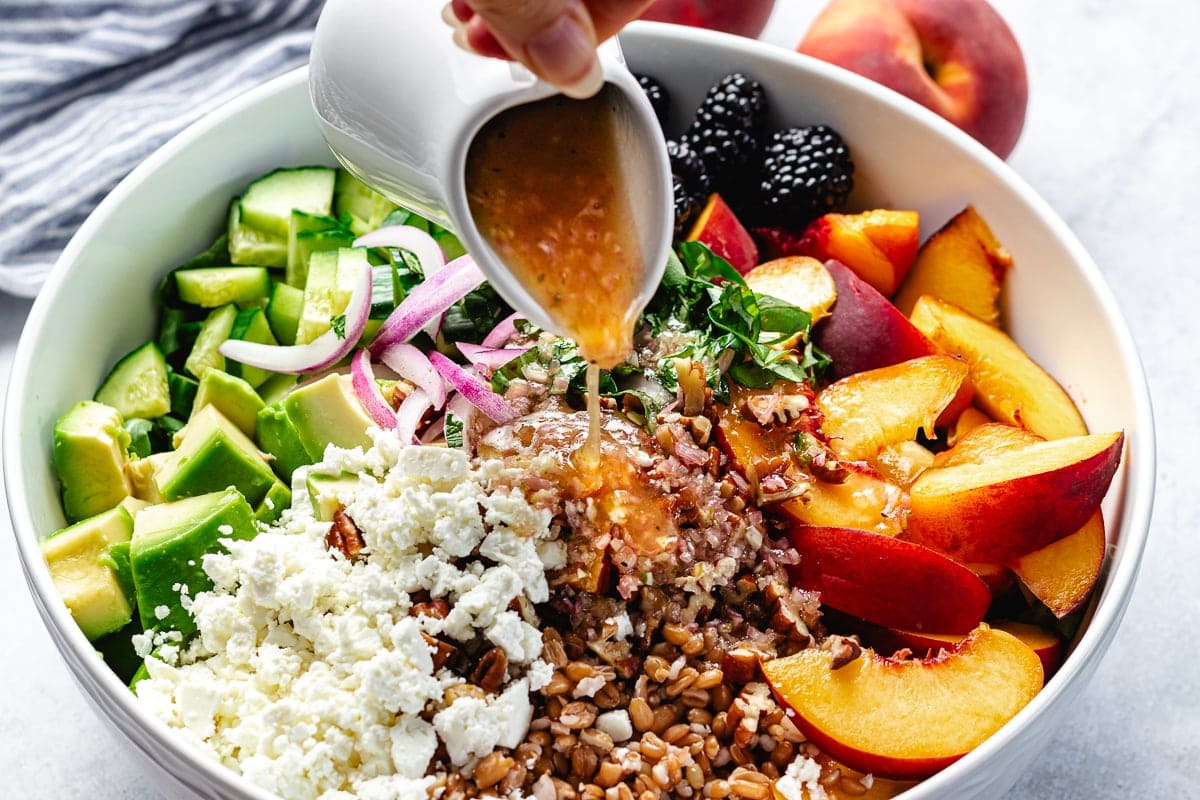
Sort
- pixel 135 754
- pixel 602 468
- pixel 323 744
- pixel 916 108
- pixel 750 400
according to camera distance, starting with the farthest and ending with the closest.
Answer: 1. pixel 916 108
2. pixel 750 400
3. pixel 602 468
4. pixel 135 754
5. pixel 323 744

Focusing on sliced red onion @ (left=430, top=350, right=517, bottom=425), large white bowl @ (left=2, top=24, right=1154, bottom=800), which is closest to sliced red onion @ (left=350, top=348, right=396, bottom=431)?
sliced red onion @ (left=430, top=350, right=517, bottom=425)

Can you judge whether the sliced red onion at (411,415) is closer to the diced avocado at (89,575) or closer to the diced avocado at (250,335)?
the diced avocado at (250,335)

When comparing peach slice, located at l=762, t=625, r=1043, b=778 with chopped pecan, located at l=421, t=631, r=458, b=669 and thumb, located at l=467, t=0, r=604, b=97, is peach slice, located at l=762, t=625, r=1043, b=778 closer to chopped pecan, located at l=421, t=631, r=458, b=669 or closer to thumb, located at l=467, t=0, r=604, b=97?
chopped pecan, located at l=421, t=631, r=458, b=669

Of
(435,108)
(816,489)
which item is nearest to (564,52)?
(435,108)

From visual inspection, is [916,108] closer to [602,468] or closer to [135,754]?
[602,468]

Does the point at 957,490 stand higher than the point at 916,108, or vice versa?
the point at 916,108

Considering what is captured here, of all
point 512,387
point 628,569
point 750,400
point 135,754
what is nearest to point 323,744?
point 135,754

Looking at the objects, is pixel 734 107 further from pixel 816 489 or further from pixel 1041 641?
pixel 1041 641

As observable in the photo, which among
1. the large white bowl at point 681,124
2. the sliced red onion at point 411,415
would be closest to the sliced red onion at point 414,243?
the sliced red onion at point 411,415
